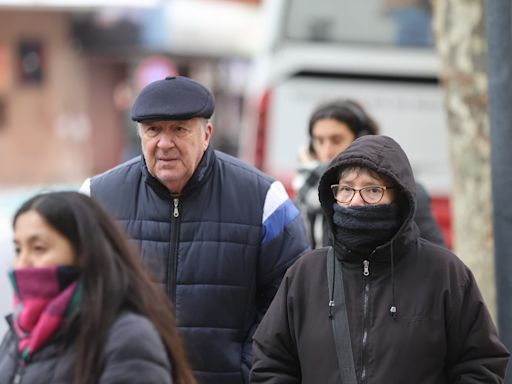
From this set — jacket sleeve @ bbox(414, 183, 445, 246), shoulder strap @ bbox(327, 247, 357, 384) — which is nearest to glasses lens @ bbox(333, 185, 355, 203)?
shoulder strap @ bbox(327, 247, 357, 384)

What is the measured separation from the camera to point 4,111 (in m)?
23.4

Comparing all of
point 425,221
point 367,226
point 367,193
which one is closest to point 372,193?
point 367,193

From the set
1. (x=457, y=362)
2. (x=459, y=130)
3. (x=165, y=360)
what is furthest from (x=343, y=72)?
(x=165, y=360)

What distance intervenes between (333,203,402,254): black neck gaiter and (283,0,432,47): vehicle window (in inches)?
261

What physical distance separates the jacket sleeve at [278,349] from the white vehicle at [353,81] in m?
6.09

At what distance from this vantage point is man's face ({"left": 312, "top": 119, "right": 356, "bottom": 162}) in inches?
241

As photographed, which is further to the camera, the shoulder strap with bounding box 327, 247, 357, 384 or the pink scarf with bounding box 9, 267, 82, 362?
the shoulder strap with bounding box 327, 247, 357, 384

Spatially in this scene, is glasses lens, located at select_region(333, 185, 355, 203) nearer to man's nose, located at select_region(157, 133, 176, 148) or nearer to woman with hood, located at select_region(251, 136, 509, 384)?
woman with hood, located at select_region(251, 136, 509, 384)

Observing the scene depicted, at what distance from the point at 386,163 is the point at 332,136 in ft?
6.87

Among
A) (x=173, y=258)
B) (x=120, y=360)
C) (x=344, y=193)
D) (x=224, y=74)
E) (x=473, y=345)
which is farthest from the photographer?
(x=224, y=74)

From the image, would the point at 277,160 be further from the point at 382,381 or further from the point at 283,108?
the point at 382,381

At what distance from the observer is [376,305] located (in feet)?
12.9

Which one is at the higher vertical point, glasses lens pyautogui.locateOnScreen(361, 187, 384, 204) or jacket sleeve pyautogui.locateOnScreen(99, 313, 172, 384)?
glasses lens pyautogui.locateOnScreen(361, 187, 384, 204)

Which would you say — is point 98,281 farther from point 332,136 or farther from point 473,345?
point 332,136
